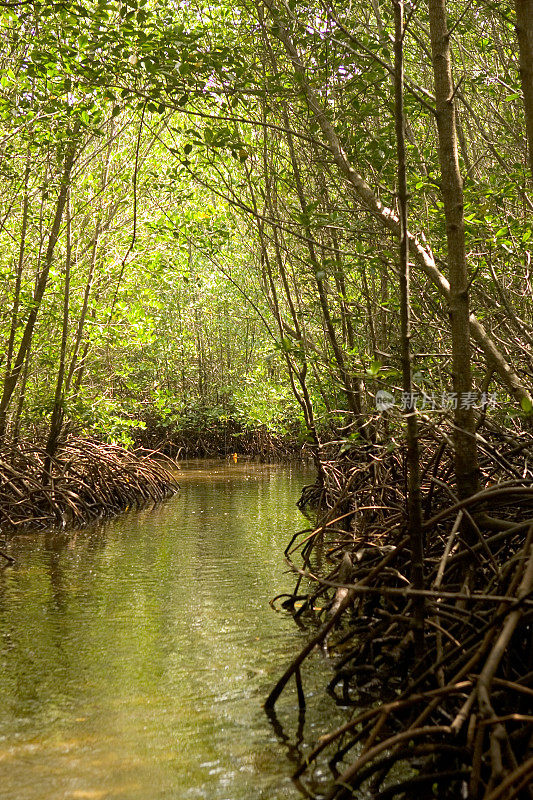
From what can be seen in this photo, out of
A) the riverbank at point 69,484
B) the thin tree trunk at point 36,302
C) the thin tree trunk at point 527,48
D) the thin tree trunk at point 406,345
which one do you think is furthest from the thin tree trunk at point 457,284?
the thin tree trunk at point 36,302

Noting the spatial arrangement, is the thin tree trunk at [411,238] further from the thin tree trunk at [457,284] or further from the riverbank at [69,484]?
the riverbank at [69,484]

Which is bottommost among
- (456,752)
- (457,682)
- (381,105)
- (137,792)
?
(137,792)

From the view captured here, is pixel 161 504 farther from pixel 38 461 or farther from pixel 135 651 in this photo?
pixel 135 651

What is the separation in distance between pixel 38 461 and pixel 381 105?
554 centimetres

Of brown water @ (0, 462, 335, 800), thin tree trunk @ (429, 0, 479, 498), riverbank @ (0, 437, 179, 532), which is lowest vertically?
brown water @ (0, 462, 335, 800)

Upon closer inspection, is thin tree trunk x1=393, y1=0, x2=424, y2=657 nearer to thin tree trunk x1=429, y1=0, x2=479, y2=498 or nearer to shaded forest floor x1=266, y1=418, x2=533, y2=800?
shaded forest floor x1=266, y1=418, x2=533, y2=800

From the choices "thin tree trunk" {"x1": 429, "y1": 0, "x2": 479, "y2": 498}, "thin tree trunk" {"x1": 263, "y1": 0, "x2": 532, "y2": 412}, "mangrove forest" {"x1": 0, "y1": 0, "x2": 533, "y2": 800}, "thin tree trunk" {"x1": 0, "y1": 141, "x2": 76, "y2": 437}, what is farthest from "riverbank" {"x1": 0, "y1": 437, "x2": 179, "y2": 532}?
"thin tree trunk" {"x1": 429, "y1": 0, "x2": 479, "y2": 498}

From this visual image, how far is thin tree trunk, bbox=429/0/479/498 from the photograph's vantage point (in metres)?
3.56

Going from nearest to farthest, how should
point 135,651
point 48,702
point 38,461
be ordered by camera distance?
point 48,702
point 135,651
point 38,461

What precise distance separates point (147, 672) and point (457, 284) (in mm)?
2390

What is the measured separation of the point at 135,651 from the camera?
14.3ft

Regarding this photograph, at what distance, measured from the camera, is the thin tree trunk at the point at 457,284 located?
140 inches

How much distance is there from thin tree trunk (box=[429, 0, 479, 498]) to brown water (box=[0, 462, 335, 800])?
124 centimetres

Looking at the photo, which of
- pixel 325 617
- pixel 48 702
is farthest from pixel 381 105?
pixel 48 702
